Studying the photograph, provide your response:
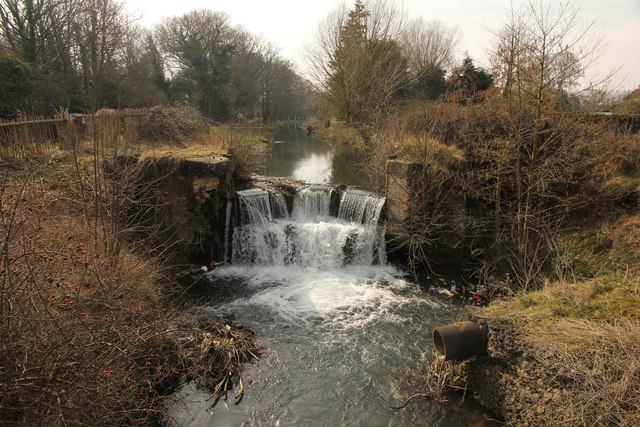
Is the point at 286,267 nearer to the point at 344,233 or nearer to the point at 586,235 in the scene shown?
the point at 344,233

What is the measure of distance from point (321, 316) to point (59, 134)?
772 centimetres

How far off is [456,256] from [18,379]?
9.01 m

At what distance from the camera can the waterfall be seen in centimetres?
941

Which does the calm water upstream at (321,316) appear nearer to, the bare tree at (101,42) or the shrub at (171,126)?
the shrub at (171,126)

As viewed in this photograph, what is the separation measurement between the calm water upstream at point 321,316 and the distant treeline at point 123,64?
14.5ft

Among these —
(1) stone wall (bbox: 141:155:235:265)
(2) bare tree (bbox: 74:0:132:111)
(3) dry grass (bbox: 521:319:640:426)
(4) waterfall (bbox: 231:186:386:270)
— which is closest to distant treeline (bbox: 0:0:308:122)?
(2) bare tree (bbox: 74:0:132:111)

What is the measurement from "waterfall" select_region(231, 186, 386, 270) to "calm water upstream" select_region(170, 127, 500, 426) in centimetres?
3

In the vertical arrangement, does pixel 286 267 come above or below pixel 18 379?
below

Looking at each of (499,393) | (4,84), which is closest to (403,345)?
(499,393)

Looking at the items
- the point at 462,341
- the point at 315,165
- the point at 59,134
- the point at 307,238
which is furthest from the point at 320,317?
the point at 315,165

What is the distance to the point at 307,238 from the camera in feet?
31.3

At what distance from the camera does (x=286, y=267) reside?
30.6ft

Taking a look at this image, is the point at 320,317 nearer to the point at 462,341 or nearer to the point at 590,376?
the point at 462,341

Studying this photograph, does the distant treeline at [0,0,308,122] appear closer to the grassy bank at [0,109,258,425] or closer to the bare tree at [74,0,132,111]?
the bare tree at [74,0,132,111]
